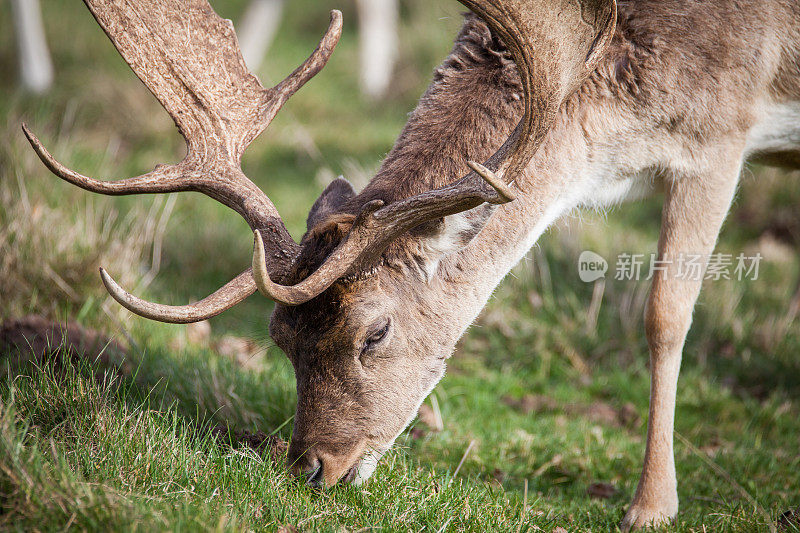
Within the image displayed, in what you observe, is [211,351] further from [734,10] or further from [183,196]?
[734,10]

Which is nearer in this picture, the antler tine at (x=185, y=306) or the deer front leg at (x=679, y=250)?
the antler tine at (x=185, y=306)

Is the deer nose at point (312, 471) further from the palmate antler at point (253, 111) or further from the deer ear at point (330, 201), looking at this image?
the deer ear at point (330, 201)

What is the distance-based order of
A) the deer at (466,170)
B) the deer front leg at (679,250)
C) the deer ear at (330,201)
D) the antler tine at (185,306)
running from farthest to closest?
the deer front leg at (679,250) < the deer ear at (330,201) < the deer at (466,170) < the antler tine at (185,306)

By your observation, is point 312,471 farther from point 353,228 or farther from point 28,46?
point 28,46

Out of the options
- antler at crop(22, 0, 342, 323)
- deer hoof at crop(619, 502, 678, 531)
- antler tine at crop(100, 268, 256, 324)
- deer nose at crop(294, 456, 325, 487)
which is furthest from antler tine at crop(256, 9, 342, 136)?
deer hoof at crop(619, 502, 678, 531)

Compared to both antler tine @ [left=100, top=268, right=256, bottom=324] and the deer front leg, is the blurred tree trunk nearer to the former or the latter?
antler tine @ [left=100, top=268, right=256, bottom=324]

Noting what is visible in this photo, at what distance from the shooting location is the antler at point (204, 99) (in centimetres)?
370

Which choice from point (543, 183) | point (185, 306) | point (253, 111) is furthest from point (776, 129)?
point (185, 306)

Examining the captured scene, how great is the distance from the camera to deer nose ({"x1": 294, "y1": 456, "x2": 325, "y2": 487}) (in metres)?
3.62

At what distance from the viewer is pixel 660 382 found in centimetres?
446

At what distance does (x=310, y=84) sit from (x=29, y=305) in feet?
26.2

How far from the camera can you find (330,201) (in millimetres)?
4250

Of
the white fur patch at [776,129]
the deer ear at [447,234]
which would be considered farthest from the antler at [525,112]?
the white fur patch at [776,129]

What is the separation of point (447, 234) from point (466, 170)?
372mm
